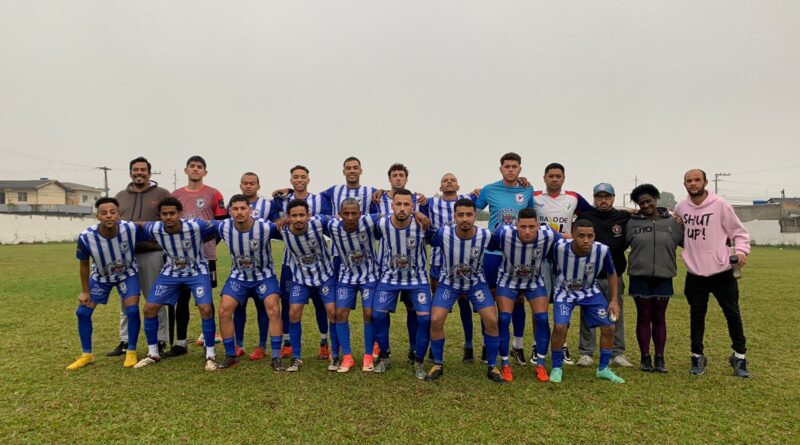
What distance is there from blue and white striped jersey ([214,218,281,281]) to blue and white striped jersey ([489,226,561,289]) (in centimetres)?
247

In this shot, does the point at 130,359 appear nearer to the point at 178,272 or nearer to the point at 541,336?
the point at 178,272

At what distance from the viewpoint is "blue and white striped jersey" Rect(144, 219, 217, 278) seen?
16.3 feet

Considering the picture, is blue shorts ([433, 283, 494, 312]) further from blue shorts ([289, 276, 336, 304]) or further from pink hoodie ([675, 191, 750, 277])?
pink hoodie ([675, 191, 750, 277])

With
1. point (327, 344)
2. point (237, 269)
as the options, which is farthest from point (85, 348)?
point (327, 344)

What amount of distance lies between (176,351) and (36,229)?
1445 inches

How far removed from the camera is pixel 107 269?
16.6ft

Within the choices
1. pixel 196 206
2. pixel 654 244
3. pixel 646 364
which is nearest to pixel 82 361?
pixel 196 206

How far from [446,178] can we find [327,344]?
2.46m

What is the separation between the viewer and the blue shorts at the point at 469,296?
4.60 metres

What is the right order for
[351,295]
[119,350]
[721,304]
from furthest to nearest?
[119,350] < [351,295] < [721,304]

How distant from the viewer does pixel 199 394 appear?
3990mm

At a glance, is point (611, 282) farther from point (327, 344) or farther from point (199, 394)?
point (199, 394)

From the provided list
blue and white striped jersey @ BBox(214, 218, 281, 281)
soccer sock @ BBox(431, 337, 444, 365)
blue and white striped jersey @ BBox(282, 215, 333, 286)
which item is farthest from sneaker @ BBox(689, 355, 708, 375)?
blue and white striped jersey @ BBox(214, 218, 281, 281)

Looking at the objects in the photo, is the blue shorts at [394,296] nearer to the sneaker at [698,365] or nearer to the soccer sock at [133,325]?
the soccer sock at [133,325]
